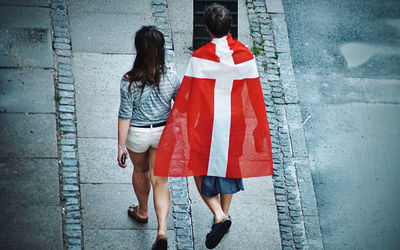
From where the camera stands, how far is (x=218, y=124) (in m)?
4.70

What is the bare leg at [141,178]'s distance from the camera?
4.84m

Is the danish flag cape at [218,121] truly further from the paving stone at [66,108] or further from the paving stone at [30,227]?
the paving stone at [66,108]

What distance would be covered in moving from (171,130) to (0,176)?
2.08m

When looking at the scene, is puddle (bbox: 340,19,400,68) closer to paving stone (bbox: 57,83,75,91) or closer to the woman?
paving stone (bbox: 57,83,75,91)

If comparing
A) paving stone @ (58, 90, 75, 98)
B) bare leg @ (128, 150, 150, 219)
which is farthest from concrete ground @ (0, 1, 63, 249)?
bare leg @ (128, 150, 150, 219)

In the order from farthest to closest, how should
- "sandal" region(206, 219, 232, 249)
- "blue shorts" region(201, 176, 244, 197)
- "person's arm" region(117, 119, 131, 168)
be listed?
"blue shorts" region(201, 176, 244, 197)
"sandal" region(206, 219, 232, 249)
"person's arm" region(117, 119, 131, 168)

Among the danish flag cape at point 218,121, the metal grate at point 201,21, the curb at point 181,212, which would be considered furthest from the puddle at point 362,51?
the danish flag cape at point 218,121

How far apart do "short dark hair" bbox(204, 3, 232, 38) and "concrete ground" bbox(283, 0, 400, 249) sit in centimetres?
273

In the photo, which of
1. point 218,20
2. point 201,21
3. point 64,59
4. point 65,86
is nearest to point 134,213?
point 65,86

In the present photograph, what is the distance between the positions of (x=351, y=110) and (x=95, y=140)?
11.2 feet

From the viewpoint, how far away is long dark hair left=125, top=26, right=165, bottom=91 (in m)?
4.24

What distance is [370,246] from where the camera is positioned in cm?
596

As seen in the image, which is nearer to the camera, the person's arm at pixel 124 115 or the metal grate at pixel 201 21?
the person's arm at pixel 124 115

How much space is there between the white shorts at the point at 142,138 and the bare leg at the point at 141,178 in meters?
0.10
